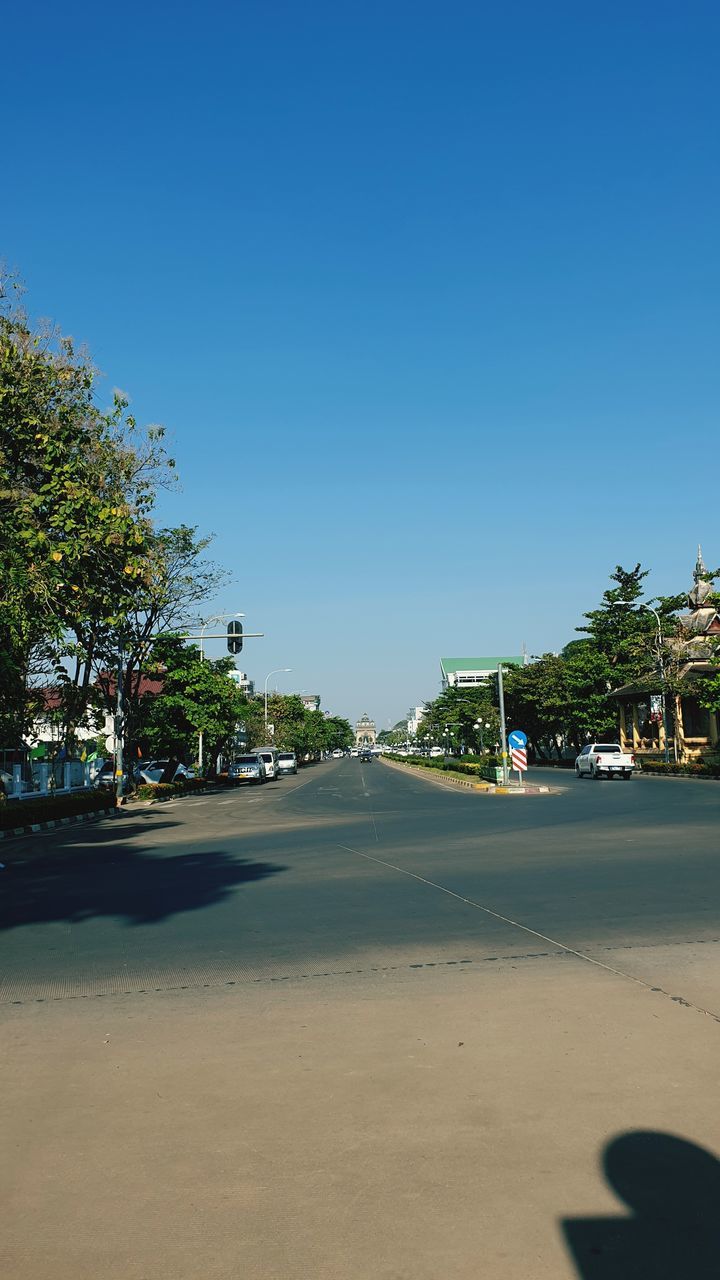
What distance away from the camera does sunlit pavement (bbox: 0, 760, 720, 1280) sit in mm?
3820

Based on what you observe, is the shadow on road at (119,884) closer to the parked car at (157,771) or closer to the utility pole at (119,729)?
the utility pole at (119,729)

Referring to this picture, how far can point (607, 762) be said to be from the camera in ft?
163

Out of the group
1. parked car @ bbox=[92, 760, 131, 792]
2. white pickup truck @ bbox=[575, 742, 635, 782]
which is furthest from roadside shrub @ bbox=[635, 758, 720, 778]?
parked car @ bbox=[92, 760, 131, 792]

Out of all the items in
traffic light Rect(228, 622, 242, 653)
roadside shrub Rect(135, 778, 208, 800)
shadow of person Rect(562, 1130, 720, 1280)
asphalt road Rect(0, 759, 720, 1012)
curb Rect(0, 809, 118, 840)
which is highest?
traffic light Rect(228, 622, 242, 653)

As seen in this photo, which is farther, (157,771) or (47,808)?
(157,771)

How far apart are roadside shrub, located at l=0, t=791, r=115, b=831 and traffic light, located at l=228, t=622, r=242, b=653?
22.9 feet

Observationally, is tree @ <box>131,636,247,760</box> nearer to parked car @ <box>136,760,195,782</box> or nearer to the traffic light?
parked car @ <box>136,760,195,782</box>

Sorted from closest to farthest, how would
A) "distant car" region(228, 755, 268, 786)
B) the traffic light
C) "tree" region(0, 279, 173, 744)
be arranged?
"tree" region(0, 279, 173, 744), the traffic light, "distant car" region(228, 755, 268, 786)

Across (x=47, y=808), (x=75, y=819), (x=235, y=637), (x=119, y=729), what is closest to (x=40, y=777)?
(x=119, y=729)

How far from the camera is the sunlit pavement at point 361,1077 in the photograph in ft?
12.5

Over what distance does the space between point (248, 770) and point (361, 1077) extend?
5663cm

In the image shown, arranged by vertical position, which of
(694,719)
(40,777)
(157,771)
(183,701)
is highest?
(183,701)

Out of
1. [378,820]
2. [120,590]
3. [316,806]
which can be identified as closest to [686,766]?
[316,806]

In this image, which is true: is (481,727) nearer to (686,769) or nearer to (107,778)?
(686,769)
